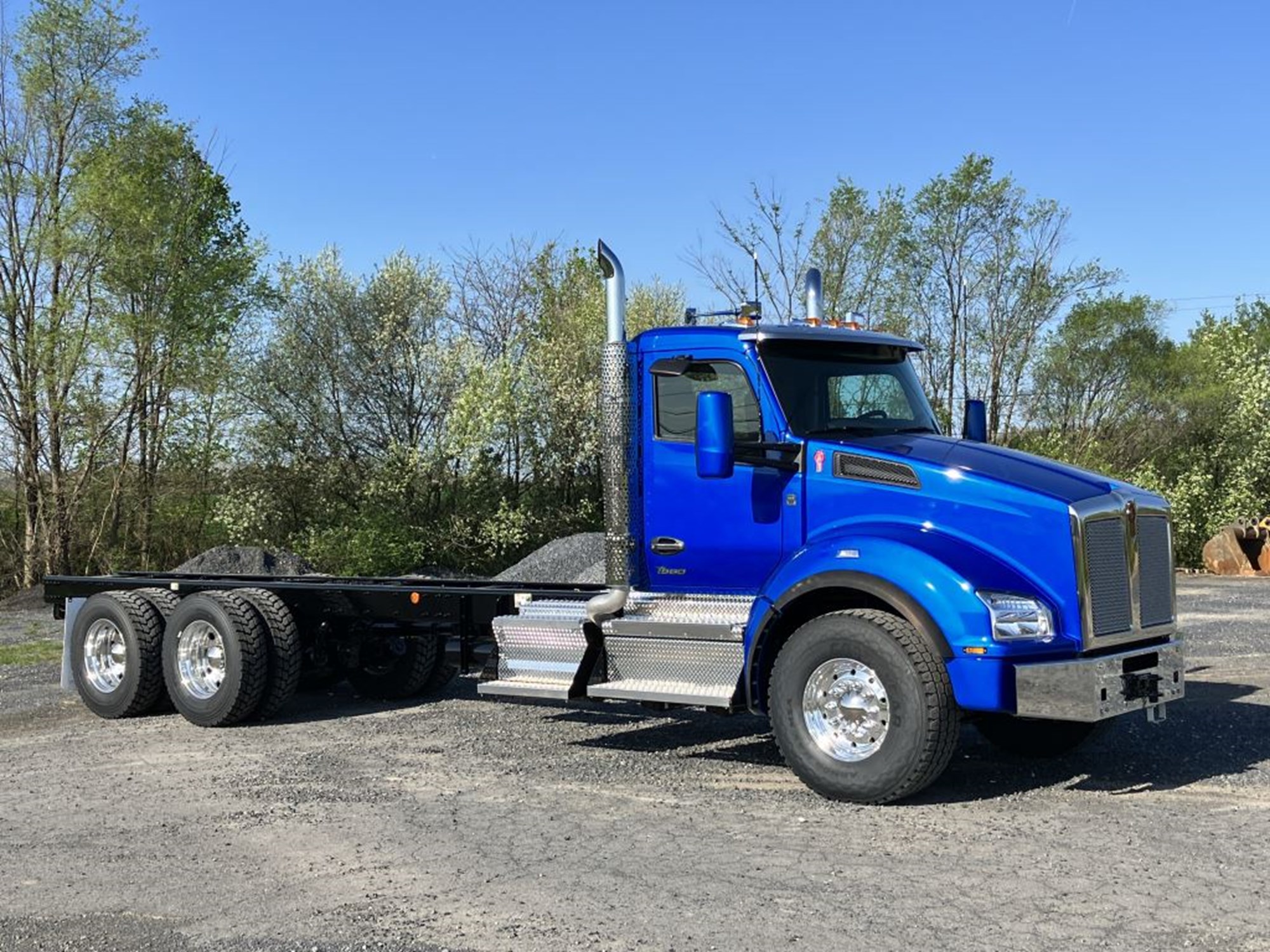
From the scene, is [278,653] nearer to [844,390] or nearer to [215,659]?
[215,659]

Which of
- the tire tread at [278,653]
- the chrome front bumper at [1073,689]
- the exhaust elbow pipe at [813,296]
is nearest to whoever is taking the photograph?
the chrome front bumper at [1073,689]

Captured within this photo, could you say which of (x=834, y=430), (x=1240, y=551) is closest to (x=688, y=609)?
(x=834, y=430)

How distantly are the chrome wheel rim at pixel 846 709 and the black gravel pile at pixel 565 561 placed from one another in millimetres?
10860

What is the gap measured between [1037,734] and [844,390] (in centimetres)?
260


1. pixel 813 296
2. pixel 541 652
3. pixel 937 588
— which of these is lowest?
pixel 541 652

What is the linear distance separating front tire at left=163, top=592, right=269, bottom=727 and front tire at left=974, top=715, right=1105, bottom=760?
5480 millimetres

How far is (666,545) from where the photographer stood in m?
8.45

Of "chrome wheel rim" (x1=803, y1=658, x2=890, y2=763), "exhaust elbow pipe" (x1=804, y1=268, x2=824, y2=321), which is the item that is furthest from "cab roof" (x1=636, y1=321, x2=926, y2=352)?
"chrome wheel rim" (x1=803, y1=658, x2=890, y2=763)

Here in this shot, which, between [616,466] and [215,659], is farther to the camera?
[215,659]

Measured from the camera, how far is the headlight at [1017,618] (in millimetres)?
6895

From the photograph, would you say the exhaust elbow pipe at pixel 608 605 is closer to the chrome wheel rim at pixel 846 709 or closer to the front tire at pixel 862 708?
the front tire at pixel 862 708

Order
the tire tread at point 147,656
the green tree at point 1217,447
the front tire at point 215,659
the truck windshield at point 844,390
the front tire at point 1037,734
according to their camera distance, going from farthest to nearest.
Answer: the green tree at point 1217,447, the tire tread at point 147,656, the front tire at point 215,659, the front tire at point 1037,734, the truck windshield at point 844,390

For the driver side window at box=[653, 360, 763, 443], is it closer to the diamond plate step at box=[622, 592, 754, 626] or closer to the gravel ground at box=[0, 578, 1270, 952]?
the diamond plate step at box=[622, 592, 754, 626]

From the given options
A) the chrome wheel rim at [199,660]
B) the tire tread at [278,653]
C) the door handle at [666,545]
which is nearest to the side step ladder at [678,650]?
the door handle at [666,545]
